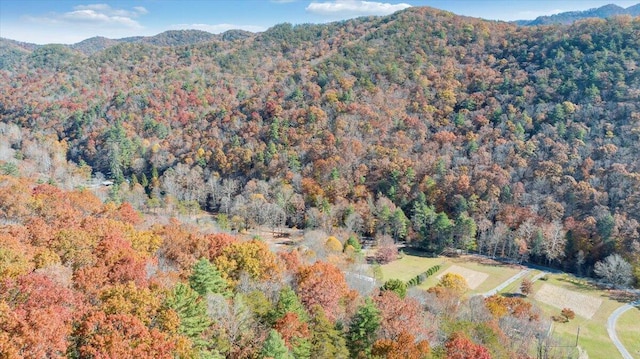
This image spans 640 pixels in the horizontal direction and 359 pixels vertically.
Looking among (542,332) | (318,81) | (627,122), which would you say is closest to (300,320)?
(542,332)

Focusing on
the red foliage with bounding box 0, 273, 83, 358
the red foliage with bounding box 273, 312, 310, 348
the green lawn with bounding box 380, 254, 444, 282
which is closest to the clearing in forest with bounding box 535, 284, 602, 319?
the green lawn with bounding box 380, 254, 444, 282

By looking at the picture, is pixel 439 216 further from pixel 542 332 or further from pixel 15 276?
pixel 15 276

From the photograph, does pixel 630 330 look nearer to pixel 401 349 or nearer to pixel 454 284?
pixel 454 284

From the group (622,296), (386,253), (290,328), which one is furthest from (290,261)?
(622,296)

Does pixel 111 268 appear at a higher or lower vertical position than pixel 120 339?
lower

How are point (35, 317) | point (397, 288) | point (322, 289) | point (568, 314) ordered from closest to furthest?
point (35, 317) < point (322, 289) < point (397, 288) < point (568, 314)

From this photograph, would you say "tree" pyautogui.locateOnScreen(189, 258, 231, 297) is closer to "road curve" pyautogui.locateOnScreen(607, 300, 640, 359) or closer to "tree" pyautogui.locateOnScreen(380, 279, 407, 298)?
"tree" pyautogui.locateOnScreen(380, 279, 407, 298)
